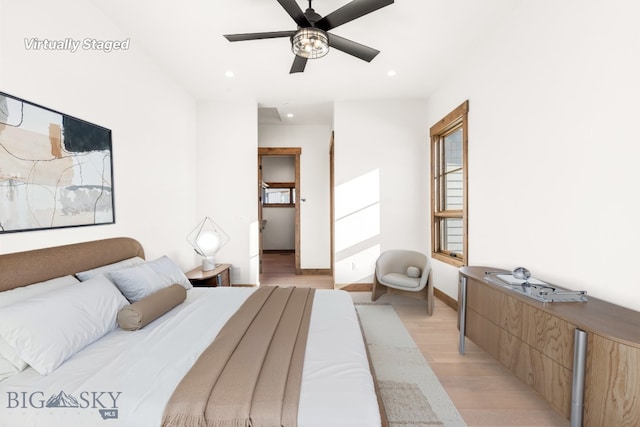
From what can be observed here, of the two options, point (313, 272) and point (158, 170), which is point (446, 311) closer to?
point (313, 272)

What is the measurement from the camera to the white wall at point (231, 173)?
4215mm

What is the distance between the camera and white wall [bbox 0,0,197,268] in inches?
68.7

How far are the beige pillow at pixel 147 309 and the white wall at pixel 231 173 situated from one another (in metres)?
2.20

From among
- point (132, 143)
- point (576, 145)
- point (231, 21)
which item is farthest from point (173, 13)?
point (576, 145)

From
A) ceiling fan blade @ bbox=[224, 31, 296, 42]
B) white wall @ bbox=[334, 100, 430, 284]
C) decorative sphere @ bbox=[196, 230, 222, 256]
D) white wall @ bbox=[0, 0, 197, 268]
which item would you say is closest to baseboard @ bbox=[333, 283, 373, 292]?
white wall @ bbox=[334, 100, 430, 284]

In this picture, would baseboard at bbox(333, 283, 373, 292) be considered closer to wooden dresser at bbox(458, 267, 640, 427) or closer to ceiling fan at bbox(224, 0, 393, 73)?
wooden dresser at bbox(458, 267, 640, 427)

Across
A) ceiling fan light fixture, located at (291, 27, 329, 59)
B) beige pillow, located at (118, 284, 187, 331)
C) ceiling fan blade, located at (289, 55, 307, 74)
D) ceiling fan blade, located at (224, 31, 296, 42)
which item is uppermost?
ceiling fan blade, located at (224, 31, 296, 42)

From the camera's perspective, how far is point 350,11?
6.30 ft

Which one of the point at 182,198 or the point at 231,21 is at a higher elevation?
the point at 231,21

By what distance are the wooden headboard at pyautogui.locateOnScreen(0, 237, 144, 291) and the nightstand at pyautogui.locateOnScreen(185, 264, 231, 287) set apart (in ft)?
3.14

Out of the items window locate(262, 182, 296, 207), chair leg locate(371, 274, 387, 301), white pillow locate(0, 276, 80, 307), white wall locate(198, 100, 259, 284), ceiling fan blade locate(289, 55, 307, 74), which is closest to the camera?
white pillow locate(0, 276, 80, 307)

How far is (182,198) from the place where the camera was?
3.74m

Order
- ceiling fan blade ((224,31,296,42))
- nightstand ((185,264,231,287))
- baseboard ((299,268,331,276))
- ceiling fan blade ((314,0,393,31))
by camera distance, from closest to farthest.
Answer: ceiling fan blade ((314,0,393,31)) → ceiling fan blade ((224,31,296,42)) → nightstand ((185,264,231,287)) → baseboard ((299,268,331,276))

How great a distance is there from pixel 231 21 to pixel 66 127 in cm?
159
